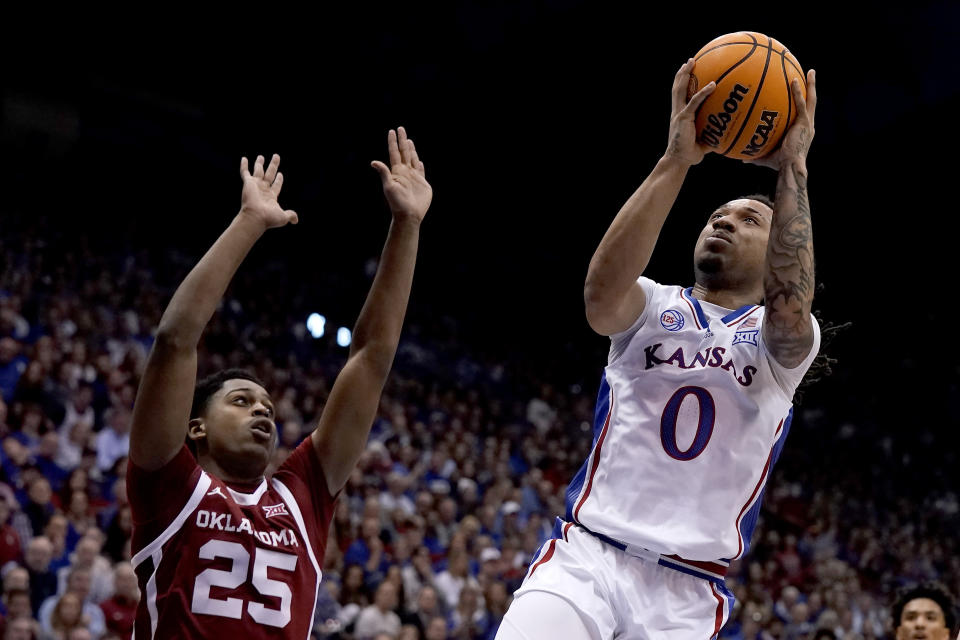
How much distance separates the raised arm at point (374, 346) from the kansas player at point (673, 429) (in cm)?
59

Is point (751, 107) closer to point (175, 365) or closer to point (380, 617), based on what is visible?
point (175, 365)

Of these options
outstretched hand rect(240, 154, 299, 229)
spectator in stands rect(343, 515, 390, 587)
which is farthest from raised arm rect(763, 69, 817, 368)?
spectator in stands rect(343, 515, 390, 587)

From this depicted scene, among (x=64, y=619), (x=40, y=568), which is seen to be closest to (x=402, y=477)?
(x=40, y=568)

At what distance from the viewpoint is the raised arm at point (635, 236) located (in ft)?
10.4

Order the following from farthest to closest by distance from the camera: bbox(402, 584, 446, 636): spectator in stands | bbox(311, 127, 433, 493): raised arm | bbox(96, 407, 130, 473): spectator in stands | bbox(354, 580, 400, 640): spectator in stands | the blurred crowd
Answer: bbox(96, 407, 130, 473): spectator in stands < bbox(402, 584, 446, 636): spectator in stands < bbox(354, 580, 400, 640): spectator in stands < the blurred crowd < bbox(311, 127, 433, 493): raised arm

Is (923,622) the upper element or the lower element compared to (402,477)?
lower

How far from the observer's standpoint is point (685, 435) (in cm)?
319

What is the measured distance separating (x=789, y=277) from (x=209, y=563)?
6.15ft

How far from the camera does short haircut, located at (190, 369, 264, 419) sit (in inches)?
129

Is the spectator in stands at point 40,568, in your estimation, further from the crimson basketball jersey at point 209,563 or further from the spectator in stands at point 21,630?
the crimson basketball jersey at point 209,563

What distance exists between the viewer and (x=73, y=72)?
16703mm

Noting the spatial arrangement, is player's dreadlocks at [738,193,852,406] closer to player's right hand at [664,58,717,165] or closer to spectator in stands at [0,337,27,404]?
player's right hand at [664,58,717,165]

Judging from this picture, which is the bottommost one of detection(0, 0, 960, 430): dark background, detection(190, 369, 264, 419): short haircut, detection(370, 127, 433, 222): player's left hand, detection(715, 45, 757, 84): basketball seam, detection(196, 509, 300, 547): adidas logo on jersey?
detection(196, 509, 300, 547): adidas logo on jersey

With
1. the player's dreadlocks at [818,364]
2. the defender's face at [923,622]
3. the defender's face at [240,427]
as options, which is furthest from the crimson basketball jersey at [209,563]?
the defender's face at [923,622]
